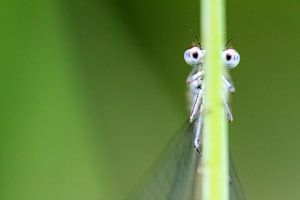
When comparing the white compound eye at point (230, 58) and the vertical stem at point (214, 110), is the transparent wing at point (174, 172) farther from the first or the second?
the vertical stem at point (214, 110)

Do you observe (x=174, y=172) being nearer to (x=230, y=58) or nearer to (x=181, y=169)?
(x=181, y=169)

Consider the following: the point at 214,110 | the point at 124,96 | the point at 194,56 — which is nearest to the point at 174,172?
the point at 124,96

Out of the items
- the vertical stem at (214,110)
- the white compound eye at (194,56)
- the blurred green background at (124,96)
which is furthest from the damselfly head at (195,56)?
the vertical stem at (214,110)

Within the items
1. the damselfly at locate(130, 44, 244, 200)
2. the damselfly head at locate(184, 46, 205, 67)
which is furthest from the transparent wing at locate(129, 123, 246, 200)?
the damselfly head at locate(184, 46, 205, 67)

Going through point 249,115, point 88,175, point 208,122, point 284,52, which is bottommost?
point 208,122

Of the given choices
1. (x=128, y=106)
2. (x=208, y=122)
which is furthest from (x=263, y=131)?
(x=208, y=122)

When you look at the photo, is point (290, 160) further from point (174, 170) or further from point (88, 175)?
point (88, 175)
